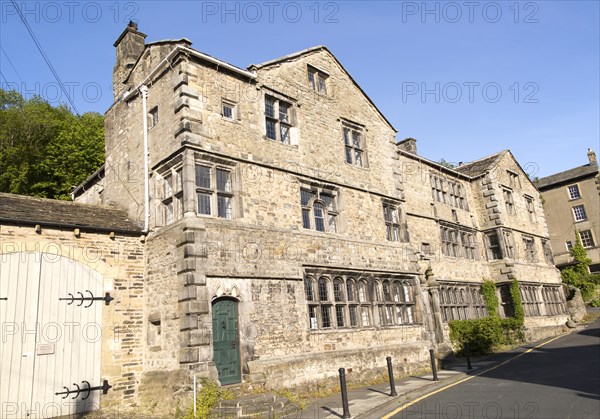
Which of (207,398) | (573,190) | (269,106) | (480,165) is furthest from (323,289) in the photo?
(573,190)

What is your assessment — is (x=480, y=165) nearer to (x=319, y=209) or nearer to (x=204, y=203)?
(x=319, y=209)

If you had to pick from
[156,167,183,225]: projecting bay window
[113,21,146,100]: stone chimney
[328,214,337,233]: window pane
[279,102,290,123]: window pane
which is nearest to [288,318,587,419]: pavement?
[328,214,337,233]: window pane

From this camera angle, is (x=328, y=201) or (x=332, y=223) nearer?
(x=332, y=223)

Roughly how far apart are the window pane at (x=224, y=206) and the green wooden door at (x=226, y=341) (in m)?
2.57

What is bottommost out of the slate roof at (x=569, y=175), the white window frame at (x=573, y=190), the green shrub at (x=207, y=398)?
the green shrub at (x=207, y=398)

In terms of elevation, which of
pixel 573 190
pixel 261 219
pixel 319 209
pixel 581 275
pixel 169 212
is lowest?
pixel 581 275

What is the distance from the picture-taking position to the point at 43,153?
2838 cm

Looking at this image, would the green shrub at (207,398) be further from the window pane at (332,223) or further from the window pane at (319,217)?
the window pane at (332,223)

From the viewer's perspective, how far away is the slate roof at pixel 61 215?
11.8 metres

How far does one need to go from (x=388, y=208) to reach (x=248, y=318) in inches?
362

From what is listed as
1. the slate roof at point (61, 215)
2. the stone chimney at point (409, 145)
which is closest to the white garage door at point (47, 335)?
the slate roof at point (61, 215)

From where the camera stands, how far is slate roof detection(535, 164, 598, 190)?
43.7 metres

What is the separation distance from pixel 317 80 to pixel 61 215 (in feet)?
34.4

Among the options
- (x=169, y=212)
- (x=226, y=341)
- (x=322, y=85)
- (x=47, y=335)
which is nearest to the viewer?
(x=47, y=335)
